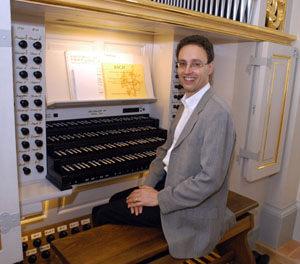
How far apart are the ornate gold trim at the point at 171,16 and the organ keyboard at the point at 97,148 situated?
2.85 feet

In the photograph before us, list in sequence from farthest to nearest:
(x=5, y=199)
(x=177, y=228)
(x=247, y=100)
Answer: (x=247, y=100)
(x=177, y=228)
(x=5, y=199)

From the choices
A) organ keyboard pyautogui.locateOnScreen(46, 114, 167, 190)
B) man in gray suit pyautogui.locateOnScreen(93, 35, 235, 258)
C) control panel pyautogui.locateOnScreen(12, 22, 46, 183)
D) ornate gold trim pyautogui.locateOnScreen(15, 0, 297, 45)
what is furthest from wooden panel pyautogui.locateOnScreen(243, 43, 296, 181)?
control panel pyautogui.locateOnScreen(12, 22, 46, 183)

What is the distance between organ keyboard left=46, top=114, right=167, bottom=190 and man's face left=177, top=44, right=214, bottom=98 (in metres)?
0.79

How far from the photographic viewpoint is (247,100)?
2.57 m

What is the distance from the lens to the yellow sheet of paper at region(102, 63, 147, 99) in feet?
7.80

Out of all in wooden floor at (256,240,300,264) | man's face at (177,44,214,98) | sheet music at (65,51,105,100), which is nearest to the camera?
man's face at (177,44,214,98)

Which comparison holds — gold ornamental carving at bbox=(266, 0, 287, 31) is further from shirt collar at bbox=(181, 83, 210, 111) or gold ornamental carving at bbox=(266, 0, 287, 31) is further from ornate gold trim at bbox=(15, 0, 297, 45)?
shirt collar at bbox=(181, 83, 210, 111)

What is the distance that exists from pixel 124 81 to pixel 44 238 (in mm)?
1320

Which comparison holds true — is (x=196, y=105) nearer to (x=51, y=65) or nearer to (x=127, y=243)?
(x=127, y=243)

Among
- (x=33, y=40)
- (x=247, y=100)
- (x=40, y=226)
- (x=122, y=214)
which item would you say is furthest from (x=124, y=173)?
(x=247, y=100)

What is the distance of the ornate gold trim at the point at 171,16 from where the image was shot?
59.2 inches

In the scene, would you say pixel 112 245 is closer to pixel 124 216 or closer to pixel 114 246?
pixel 114 246

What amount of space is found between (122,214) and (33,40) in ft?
3.62

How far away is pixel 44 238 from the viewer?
2.28 m
